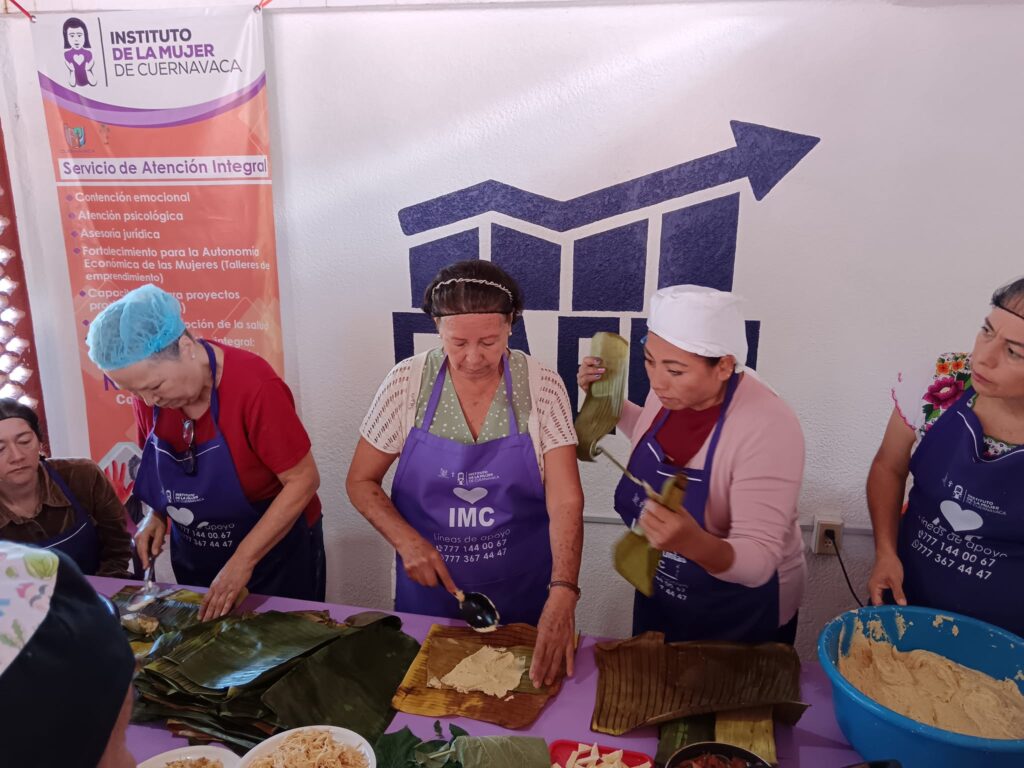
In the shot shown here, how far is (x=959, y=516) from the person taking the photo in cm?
178

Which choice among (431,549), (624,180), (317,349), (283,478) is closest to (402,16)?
(624,180)

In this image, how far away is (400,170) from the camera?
113 inches

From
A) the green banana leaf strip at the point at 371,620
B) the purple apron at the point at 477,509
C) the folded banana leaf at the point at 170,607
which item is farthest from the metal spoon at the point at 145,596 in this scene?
the purple apron at the point at 477,509

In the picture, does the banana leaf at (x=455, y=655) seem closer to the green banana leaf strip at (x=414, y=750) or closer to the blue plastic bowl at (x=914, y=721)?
the green banana leaf strip at (x=414, y=750)

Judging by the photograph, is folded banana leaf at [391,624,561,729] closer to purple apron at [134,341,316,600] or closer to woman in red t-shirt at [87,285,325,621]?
woman in red t-shirt at [87,285,325,621]

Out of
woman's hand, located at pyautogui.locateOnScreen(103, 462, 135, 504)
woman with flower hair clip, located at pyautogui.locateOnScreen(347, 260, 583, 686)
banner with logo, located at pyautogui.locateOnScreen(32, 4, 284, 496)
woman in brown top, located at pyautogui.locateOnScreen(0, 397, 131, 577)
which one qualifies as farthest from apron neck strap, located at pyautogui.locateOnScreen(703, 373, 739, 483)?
woman's hand, located at pyautogui.locateOnScreen(103, 462, 135, 504)

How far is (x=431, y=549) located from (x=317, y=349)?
4.76 ft

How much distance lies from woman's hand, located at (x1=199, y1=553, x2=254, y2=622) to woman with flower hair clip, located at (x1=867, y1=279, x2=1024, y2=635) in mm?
1767

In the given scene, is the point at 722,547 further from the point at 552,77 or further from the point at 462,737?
the point at 552,77

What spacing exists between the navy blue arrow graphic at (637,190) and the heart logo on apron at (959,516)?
1329mm

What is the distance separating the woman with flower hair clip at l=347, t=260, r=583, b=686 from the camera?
2.05 metres

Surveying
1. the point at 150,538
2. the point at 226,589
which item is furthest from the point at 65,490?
the point at 226,589

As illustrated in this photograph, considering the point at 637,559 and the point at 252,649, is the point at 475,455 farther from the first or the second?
the point at 252,649

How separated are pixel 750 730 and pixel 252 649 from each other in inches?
47.6
